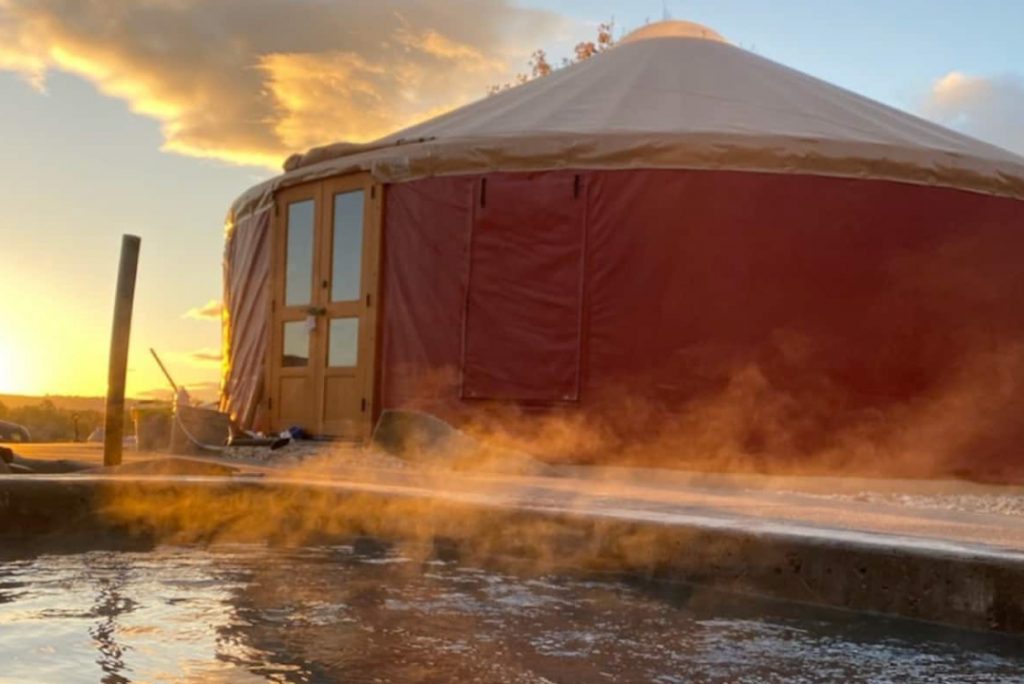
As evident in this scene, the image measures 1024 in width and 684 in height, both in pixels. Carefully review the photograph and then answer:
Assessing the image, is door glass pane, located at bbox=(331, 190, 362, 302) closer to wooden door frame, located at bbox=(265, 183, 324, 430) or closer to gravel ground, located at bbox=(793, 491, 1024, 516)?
wooden door frame, located at bbox=(265, 183, 324, 430)

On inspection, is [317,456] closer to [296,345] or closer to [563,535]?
[296,345]

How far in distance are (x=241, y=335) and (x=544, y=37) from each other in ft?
27.6

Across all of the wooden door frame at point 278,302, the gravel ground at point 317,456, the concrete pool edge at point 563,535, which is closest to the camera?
the concrete pool edge at point 563,535

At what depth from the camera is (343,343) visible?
5.40m

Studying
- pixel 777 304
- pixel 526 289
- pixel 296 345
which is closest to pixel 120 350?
pixel 296 345

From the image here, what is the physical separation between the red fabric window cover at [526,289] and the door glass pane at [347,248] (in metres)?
0.72

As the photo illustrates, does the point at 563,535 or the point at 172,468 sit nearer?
the point at 563,535

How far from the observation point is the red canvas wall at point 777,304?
4.67 meters

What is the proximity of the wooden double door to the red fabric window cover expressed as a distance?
0.58 metres

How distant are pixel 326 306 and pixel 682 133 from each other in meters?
1.96

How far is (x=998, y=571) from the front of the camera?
1666mm

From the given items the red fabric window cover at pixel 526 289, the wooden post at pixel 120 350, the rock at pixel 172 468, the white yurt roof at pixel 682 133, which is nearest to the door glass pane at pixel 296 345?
the white yurt roof at pixel 682 133

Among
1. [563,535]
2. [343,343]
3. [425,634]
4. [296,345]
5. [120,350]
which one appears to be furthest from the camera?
[296,345]

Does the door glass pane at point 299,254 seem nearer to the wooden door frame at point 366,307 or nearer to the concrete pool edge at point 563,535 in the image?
the wooden door frame at point 366,307
